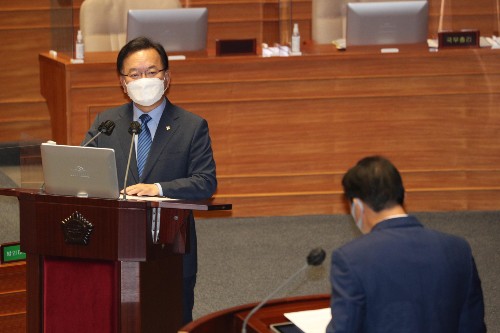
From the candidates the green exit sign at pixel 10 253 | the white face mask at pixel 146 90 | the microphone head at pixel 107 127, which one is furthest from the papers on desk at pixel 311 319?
the green exit sign at pixel 10 253

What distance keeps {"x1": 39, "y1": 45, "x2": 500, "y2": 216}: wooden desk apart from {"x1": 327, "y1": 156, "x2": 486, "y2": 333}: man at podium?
4221mm

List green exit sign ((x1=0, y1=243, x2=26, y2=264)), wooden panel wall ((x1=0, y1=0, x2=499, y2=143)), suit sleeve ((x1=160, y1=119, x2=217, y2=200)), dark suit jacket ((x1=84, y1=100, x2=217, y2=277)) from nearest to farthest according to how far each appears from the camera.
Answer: suit sleeve ((x1=160, y1=119, x2=217, y2=200)) → dark suit jacket ((x1=84, y1=100, x2=217, y2=277)) → green exit sign ((x1=0, y1=243, x2=26, y2=264)) → wooden panel wall ((x1=0, y1=0, x2=499, y2=143))

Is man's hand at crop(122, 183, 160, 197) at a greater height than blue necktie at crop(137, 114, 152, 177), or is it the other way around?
blue necktie at crop(137, 114, 152, 177)

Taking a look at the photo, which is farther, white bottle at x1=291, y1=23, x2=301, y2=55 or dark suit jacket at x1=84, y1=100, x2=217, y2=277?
white bottle at x1=291, y1=23, x2=301, y2=55

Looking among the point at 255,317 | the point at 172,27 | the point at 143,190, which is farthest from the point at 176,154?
the point at 172,27

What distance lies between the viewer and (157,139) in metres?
4.03

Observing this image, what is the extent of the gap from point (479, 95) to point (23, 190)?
164 inches

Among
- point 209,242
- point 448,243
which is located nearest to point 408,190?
point 209,242

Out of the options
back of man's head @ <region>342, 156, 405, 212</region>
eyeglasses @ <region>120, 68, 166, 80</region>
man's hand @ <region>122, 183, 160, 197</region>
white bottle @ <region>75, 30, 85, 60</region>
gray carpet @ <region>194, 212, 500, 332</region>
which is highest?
white bottle @ <region>75, 30, 85, 60</region>

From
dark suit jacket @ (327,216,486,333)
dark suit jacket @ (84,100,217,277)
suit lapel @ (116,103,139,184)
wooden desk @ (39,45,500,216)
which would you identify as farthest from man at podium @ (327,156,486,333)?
wooden desk @ (39,45,500,216)

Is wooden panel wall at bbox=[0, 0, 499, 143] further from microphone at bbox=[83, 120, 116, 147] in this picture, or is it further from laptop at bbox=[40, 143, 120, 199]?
laptop at bbox=[40, 143, 120, 199]

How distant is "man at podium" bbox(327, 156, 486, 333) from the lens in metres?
2.67

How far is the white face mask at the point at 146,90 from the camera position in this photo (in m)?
4.01

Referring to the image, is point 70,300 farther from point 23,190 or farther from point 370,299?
point 370,299
